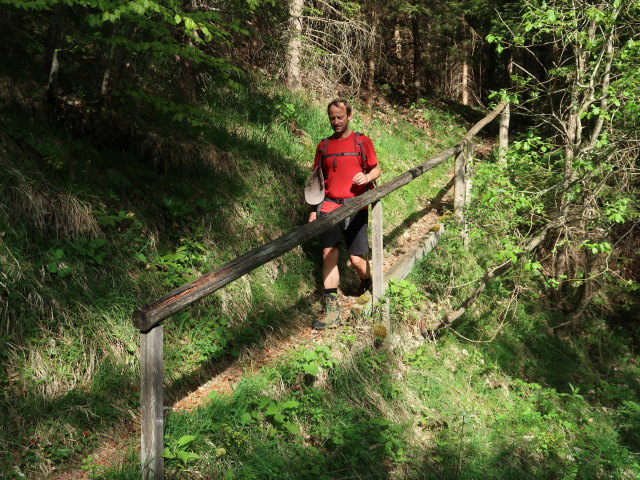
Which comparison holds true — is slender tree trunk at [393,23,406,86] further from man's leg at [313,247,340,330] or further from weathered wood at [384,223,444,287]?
man's leg at [313,247,340,330]

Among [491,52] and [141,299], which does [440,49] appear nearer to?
[491,52]

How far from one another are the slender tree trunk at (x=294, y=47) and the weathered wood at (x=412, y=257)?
467cm

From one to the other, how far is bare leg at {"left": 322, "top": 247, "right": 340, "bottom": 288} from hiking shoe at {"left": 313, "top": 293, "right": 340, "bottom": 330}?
0.12 meters

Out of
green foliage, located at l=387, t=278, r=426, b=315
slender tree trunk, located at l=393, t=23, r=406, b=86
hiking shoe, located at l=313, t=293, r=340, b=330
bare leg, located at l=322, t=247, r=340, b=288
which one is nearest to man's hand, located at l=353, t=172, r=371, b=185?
bare leg, located at l=322, t=247, r=340, b=288

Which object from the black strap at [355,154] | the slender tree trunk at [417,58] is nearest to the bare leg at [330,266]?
the black strap at [355,154]

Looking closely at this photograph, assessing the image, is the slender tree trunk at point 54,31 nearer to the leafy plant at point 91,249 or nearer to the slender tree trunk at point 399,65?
the leafy plant at point 91,249

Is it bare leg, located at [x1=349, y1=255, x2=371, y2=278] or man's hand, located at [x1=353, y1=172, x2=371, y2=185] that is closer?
man's hand, located at [x1=353, y1=172, x2=371, y2=185]

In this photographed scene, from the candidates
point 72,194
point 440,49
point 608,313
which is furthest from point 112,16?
point 440,49

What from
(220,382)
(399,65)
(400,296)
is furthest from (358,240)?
(399,65)

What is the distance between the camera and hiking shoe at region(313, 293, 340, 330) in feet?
15.5

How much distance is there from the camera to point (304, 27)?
995 centimetres

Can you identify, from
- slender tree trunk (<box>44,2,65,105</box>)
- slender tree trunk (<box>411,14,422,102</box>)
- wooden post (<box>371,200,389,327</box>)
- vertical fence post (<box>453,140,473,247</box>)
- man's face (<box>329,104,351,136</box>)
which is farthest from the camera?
slender tree trunk (<box>411,14,422,102</box>)

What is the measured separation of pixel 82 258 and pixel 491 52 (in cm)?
1947

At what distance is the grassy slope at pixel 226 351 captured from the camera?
321 cm
